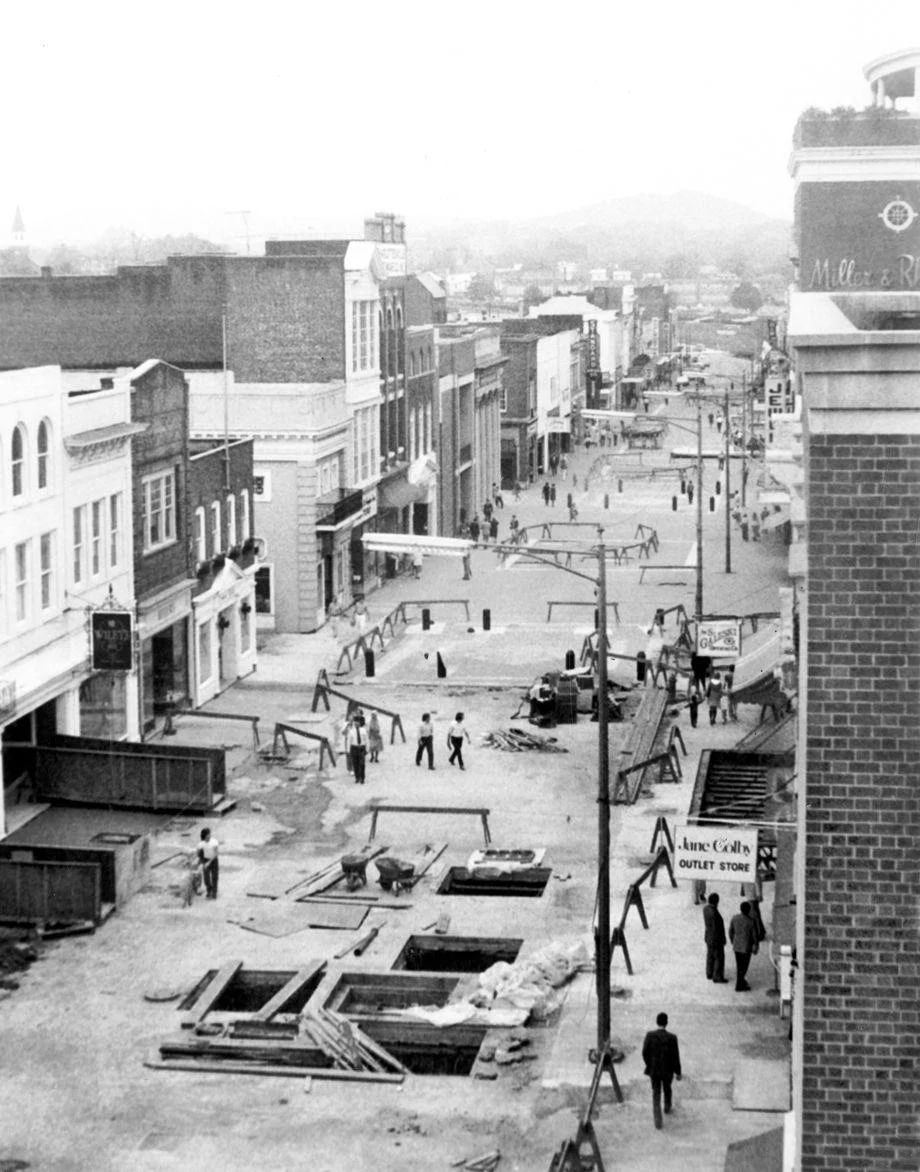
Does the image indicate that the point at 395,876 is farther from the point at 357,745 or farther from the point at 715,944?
the point at 357,745

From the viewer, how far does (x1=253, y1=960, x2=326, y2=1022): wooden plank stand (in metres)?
26.4

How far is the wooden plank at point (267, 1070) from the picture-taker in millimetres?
24469

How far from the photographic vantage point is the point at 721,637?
158ft

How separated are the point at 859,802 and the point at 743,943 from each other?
48.5ft

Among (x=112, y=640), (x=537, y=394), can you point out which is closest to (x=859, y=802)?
(x=112, y=640)

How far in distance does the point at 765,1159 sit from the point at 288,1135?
264 inches

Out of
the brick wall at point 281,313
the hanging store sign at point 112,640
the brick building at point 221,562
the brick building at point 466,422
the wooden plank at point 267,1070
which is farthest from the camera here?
the brick building at point 466,422

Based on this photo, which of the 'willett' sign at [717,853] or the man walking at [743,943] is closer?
the 'willett' sign at [717,853]

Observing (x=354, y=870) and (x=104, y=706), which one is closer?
(x=354, y=870)

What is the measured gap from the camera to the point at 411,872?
109 ft

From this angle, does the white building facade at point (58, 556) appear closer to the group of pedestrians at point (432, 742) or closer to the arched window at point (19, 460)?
the arched window at point (19, 460)

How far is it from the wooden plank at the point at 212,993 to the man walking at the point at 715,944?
21.4ft

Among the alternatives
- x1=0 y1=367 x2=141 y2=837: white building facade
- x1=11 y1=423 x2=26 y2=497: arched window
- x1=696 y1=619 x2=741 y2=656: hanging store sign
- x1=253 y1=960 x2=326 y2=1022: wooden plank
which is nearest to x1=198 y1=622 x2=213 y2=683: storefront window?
x1=0 y1=367 x2=141 y2=837: white building facade

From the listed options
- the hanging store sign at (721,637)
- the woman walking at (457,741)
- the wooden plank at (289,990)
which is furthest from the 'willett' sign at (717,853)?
the hanging store sign at (721,637)
